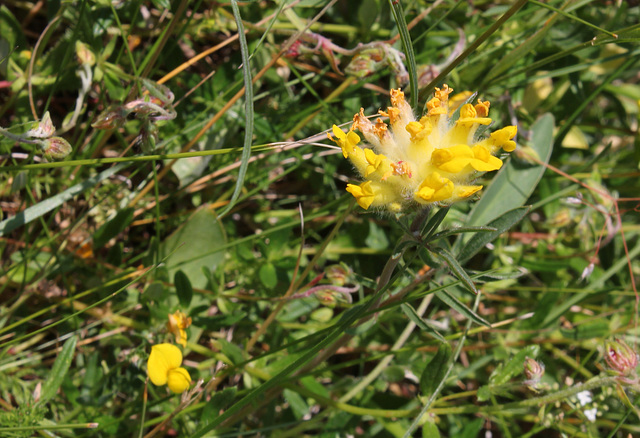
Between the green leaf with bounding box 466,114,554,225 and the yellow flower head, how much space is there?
1.46 metres

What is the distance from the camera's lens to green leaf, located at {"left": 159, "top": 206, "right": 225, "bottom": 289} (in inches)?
104

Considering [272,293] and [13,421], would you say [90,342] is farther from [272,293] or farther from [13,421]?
[272,293]

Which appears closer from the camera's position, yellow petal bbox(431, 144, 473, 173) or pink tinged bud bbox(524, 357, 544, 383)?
yellow petal bbox(431, 144, 473, 173)

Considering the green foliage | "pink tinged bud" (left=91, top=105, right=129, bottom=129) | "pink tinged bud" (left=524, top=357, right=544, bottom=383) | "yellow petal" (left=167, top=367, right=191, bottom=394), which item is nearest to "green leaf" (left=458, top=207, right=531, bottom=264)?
the green foliage

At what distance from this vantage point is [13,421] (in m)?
2.13

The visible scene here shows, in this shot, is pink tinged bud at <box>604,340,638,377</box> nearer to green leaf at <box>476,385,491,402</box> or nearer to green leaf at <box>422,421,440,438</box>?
green leaf at <box>476,385,491,402</box>

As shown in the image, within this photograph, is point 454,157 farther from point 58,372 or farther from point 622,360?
point 58,372

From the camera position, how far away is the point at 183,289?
8.06 ft

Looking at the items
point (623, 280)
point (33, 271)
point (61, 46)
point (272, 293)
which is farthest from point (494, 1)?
point (33, 271)

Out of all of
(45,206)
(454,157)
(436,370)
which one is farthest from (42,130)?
(436,370)

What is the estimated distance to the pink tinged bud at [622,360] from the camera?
6.80 feet

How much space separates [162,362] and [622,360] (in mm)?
1742

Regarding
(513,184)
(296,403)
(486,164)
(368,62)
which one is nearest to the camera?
(486,164)

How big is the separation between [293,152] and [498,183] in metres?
1.03
